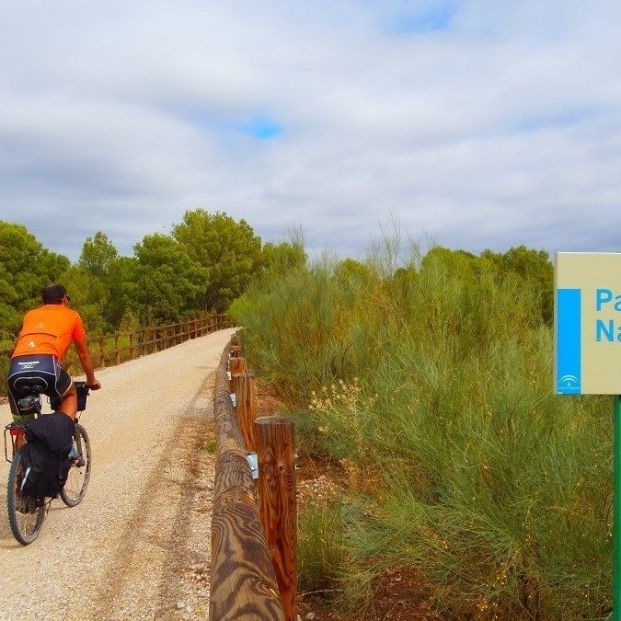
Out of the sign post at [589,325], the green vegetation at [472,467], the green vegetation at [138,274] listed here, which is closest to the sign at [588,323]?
the sign post at [589,325]

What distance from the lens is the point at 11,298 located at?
3544cm

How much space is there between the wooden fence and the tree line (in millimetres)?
22689

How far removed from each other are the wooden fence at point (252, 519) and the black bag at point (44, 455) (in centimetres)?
120

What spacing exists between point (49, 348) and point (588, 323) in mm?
4086

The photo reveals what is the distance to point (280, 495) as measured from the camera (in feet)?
10.6

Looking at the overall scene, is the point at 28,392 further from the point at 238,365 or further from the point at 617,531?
the point at 617,531

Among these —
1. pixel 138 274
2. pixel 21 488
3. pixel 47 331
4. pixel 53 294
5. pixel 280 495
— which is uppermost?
pixel 138 274

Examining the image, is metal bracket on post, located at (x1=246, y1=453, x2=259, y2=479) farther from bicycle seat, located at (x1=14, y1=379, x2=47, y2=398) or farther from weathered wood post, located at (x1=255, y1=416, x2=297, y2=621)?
bicycle seat, located at (x1=14, y1=379, x2=47, y2=398)

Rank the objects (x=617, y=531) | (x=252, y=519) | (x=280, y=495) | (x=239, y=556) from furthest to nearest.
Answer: (x=280, y=495), (x=617, y=531), (x=252, y=519), (x=239, y=556)

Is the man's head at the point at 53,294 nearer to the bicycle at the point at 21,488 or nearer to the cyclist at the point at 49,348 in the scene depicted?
the cyclist at the point at 49,348

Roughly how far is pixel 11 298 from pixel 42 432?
33.2 m

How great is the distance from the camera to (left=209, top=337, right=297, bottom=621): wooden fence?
175cm

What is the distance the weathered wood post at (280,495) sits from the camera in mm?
3193

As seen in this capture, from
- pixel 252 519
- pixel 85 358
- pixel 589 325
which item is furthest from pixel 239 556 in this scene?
pixel 85 358
